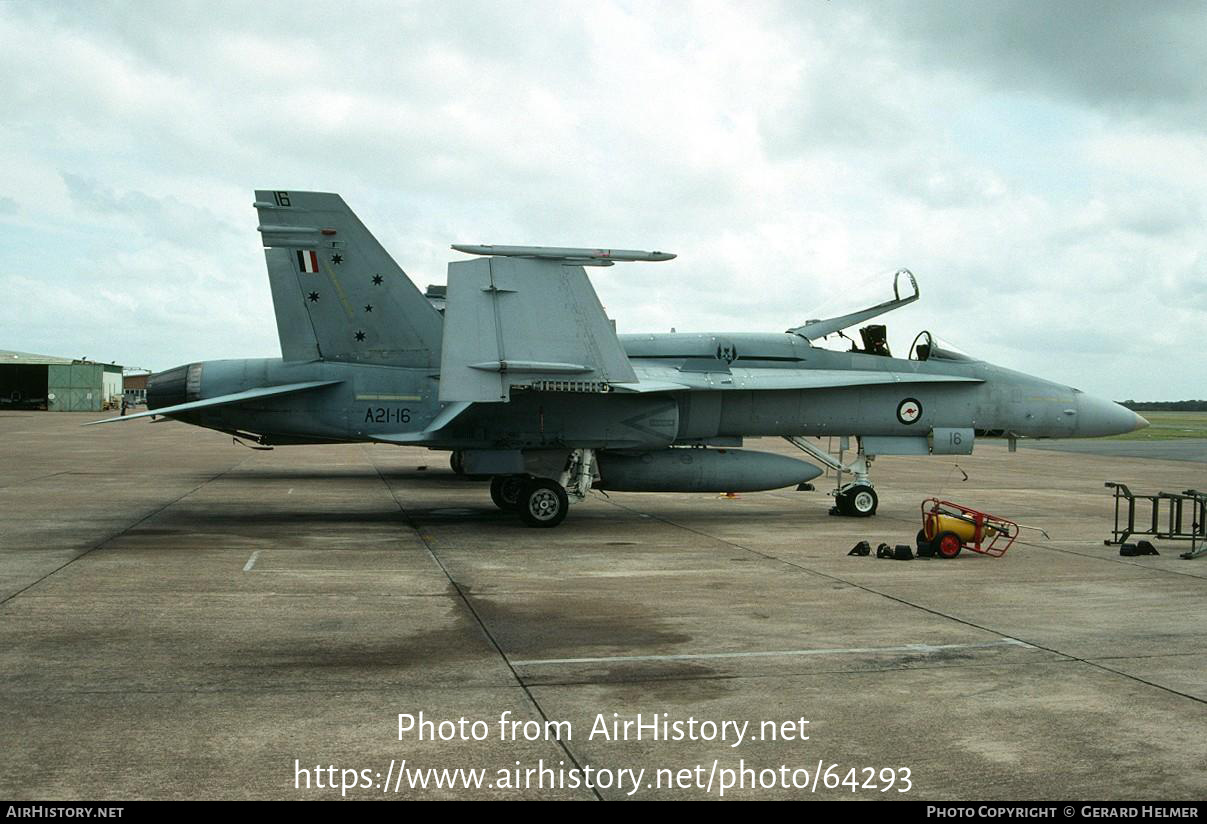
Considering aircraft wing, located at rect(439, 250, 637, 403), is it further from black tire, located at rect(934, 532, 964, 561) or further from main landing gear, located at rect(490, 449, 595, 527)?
black tire, located at rect(934, 532, 964, 561)

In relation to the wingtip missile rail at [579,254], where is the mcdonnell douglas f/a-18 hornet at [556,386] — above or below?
below

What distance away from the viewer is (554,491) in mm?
14953

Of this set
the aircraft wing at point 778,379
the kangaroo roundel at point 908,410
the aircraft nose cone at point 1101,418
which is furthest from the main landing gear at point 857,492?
the aircraft nose cone at point 1101,418

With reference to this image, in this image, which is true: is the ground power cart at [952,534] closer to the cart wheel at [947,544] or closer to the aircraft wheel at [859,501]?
the cart wheel at [947,544]

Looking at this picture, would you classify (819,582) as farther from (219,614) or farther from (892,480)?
(892,480)

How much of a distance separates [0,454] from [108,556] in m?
22.7

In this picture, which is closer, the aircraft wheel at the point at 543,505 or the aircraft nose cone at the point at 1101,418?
the aircraft wheel at the point at 543,505

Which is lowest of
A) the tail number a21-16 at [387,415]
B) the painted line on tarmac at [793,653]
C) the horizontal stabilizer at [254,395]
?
the painted line on tarmac at [793,653]

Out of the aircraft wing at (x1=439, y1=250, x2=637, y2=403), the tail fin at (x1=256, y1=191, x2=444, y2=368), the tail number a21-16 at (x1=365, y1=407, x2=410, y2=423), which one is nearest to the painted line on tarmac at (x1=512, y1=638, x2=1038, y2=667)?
the aircraft wing at (x1=439, y1=250, x2=637, y2=403)

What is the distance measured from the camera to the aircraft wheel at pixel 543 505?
14906 mm

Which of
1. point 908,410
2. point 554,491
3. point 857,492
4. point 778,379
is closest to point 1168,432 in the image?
point 908,410

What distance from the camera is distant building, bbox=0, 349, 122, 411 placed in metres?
86.8

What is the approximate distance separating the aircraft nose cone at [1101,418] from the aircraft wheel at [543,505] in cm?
906
